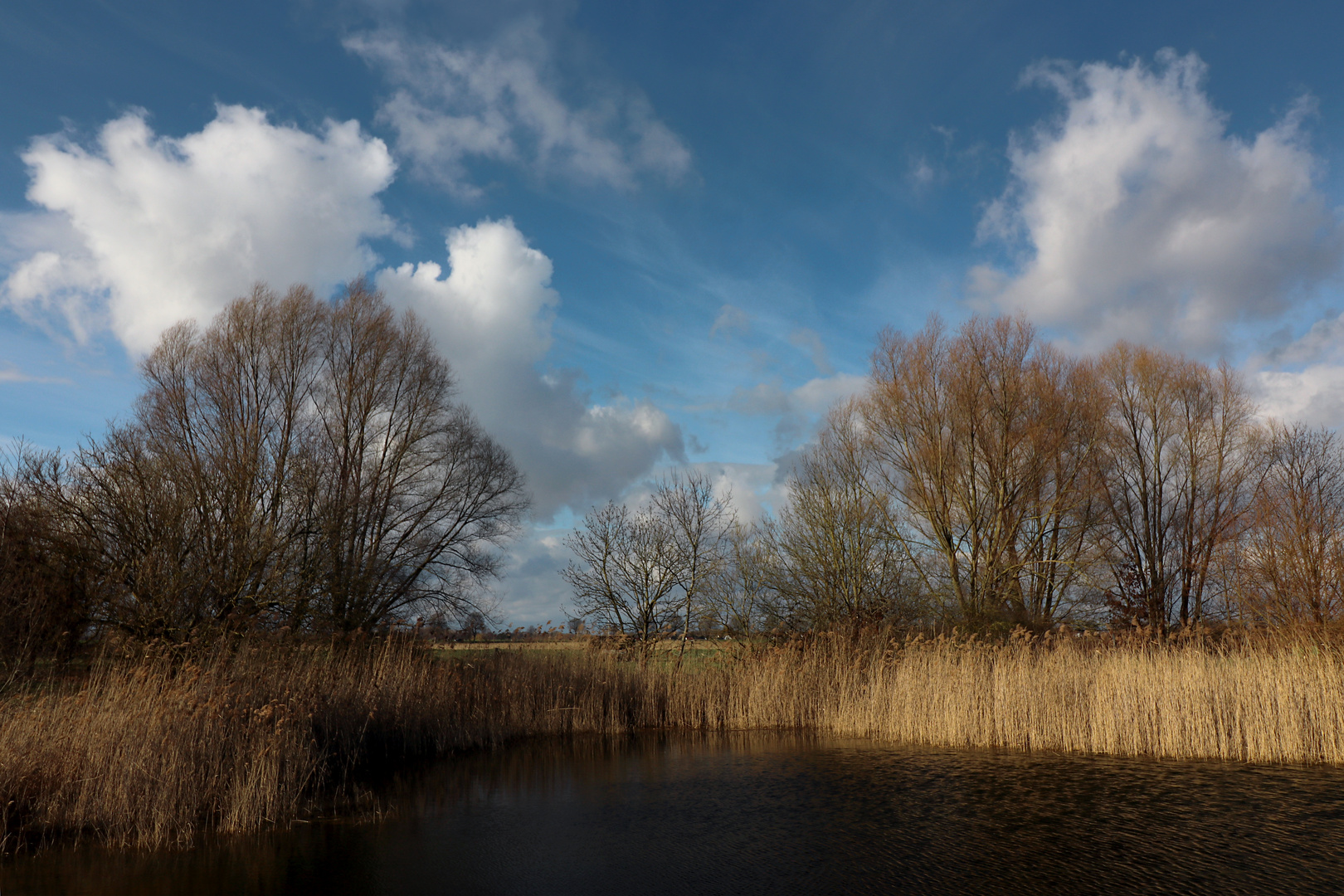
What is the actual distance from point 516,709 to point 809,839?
769cm

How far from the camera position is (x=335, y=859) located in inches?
239

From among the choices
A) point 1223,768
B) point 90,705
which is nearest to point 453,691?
point 90,705

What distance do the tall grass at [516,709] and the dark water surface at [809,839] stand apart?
64cm

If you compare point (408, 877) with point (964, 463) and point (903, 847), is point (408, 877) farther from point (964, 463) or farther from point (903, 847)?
point (964, 463)

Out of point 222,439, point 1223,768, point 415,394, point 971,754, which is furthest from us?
point 415,394

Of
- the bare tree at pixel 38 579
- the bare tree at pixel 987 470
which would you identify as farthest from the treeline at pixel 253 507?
the bare tree at pixel 987 470

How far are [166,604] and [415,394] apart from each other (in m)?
10.3

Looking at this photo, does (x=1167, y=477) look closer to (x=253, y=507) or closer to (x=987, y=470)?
(x=987, y=470)

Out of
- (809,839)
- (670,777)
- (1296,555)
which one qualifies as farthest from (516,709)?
(1296,555)

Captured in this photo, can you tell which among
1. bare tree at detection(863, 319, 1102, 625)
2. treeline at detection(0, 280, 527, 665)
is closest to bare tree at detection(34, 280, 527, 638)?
treeline at detection(0, 280, 527, 665)

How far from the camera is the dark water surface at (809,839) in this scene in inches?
212

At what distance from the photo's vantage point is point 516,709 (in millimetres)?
12906

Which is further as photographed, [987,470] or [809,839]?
[987,470]

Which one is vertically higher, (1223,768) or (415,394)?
(415,394)
